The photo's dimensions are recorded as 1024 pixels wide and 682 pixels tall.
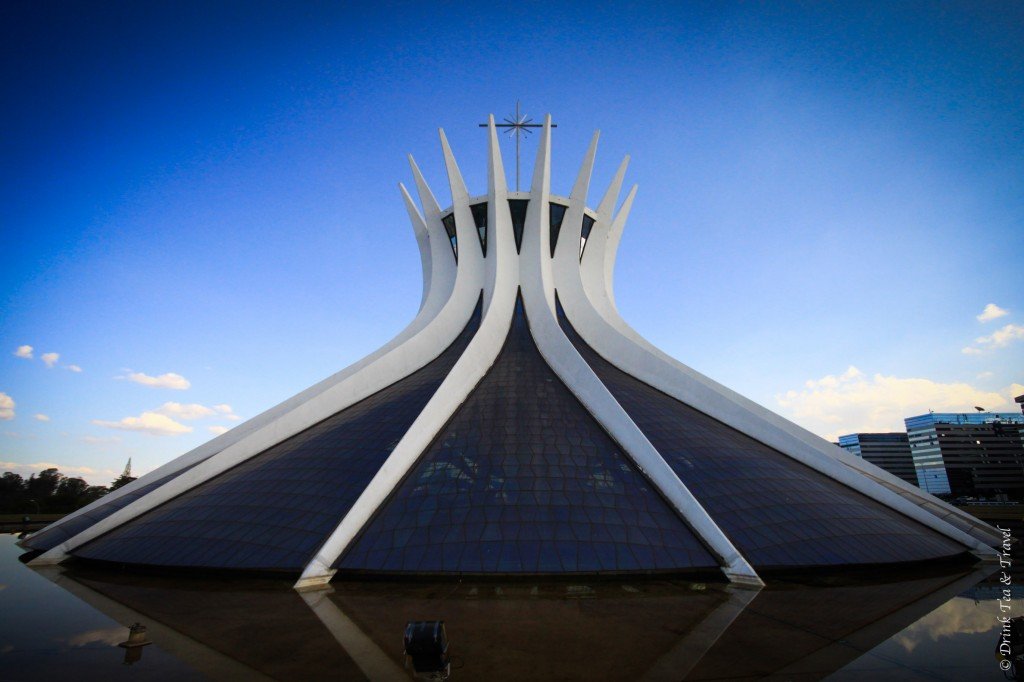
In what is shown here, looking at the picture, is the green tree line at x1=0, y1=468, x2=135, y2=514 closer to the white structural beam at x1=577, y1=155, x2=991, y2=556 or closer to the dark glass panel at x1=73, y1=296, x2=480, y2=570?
the dark glass panel at x1=73, y1=296, x2=480, y2=570

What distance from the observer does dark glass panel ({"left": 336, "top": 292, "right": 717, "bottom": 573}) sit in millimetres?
10477

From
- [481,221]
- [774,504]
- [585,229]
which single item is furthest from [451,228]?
[774,504]

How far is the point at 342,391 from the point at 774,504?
629 inches

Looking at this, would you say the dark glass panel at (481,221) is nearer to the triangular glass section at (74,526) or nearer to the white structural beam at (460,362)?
the white structural beam at (460,362)

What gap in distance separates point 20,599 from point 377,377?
12.1 metres

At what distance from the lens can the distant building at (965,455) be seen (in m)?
83.6

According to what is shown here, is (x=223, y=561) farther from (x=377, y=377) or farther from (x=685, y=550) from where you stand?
(x=685, y=550)

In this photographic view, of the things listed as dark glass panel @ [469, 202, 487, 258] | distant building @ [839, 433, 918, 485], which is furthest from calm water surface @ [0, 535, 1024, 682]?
distant building @ [839, 433, 918, 485]

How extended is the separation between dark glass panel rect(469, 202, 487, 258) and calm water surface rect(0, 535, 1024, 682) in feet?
61.5

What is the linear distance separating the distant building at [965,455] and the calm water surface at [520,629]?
313 feet

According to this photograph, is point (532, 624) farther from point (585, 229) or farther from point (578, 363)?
point (585, 229)

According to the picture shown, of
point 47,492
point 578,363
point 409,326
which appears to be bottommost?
point 47,492

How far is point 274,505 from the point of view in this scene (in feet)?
42.3

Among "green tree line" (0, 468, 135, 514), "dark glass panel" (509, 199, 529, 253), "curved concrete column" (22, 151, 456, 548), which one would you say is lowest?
"green tree line" (0, 468, 135, 514)
